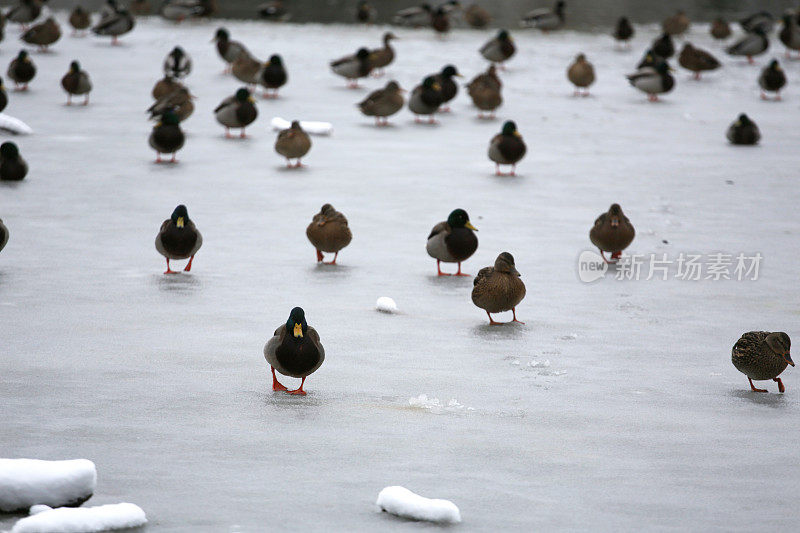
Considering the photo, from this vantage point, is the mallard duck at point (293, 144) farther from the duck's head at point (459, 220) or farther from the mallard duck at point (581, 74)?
the mallard duck at point (581, 74)

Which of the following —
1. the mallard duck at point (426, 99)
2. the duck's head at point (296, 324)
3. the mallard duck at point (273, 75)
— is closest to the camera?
the duck's head at point (296, 324)

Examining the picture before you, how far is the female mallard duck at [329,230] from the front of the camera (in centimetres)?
872

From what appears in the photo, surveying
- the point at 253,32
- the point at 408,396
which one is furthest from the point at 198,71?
the point at 408,396

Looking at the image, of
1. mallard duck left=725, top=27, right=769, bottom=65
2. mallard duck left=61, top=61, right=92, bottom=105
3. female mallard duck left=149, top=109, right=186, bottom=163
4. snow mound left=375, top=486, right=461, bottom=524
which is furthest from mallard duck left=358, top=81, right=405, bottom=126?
snow mound left=375, top=486, right=461, bottom=524

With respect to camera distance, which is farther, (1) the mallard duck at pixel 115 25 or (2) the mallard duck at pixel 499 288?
(1) the mallard duck at pixel 115 25

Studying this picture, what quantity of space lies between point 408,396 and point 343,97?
495 inches

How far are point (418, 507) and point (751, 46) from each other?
19310 mm

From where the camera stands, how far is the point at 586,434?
5398mm

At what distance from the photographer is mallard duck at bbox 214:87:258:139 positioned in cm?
1427

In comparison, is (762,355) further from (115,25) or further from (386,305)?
(115,25)

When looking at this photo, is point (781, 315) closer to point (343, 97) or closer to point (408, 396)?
point (408, 396)

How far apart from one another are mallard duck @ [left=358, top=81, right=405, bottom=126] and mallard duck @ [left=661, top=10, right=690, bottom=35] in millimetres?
11362

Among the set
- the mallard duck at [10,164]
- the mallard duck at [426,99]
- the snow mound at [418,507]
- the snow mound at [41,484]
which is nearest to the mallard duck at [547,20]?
the mallard duck at [426,99]

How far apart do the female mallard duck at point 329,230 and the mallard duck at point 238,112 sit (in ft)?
19.4
